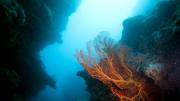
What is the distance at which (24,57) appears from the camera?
13.6 metres

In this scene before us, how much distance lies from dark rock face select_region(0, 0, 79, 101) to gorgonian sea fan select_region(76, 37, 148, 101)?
3.59 m

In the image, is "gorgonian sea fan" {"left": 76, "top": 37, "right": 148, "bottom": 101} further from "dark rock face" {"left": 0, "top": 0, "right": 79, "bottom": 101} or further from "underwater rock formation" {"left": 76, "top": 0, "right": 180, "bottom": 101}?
"dark rock face" {"left": 0, "top": 0, "right": 79, "bottom": 101}

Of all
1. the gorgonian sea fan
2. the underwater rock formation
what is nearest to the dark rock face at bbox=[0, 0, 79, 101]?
the gorgonian sea fan

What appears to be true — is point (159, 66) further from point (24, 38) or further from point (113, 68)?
point (24, 38)

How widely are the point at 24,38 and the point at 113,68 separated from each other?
8342mm

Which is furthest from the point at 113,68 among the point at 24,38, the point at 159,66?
the point at 24,38

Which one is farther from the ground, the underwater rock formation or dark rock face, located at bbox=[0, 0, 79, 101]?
dark rock face, located at bbox=[0, 0, 79, 101]

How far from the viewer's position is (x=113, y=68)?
5539 millimetres

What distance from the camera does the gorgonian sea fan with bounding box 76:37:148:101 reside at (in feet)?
17.9

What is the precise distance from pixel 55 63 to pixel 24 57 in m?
60.1

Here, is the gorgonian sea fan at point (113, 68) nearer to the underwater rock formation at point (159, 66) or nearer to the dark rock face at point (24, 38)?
the underwater rock formation at point (159, 66)

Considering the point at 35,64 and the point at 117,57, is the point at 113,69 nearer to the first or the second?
the point at 117,57

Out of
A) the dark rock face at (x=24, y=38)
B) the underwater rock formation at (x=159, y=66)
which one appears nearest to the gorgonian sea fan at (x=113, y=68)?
the underwater rock formation at (x=159, y=66)

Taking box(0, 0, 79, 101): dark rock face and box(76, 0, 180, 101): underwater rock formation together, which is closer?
box(76, 0, 180, 101): underwater rock formation
